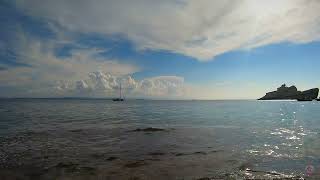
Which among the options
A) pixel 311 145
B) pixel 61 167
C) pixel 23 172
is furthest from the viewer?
pixel 311 145

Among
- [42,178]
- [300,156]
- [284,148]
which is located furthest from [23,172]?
[284,148]

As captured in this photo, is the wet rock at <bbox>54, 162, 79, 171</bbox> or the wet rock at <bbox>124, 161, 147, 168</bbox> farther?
the wet rock at <bbox>124, 161, 147, 168</bbox>

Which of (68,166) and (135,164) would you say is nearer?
(68,166)

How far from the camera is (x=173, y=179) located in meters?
14.1

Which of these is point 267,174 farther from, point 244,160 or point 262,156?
point 262,156

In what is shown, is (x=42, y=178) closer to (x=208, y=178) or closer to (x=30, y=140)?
(x=208, y=178)

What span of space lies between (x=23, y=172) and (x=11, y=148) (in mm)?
8224

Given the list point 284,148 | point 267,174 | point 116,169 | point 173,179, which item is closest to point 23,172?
point 116,169

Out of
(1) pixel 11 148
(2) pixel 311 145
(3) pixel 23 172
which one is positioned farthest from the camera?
(2) pixel 311 145

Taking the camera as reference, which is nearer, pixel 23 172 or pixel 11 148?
pixel 23 172

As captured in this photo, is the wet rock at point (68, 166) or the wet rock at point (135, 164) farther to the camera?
the wet rock at point (135, 164)

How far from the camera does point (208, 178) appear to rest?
14.3 metres

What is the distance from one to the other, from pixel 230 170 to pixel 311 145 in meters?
12.8

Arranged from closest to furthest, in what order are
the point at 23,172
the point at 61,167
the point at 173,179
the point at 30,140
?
the point at 173,179 < the point at 23,172 < the point at 61,167 < the point at 30,140
